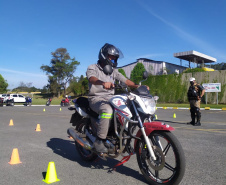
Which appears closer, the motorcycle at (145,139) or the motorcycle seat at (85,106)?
the motorcycle at (145,139)

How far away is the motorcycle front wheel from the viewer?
3.08 meters

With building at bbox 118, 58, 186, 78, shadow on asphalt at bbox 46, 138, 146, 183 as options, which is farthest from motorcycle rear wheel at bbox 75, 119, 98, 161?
building at bbox 118, 58, 186, 78

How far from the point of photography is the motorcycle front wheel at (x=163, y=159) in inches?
121

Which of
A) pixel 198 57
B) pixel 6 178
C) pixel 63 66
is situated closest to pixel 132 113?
pixel 6 178

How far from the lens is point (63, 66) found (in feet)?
272

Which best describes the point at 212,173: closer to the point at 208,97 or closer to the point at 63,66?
the point at 208,97

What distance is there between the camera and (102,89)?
13.9 ft

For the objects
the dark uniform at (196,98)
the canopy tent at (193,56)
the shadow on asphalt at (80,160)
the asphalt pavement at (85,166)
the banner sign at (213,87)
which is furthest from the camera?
the canopy tent at (193,56)

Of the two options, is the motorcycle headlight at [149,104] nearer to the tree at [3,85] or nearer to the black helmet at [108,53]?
the black helmet at [108,53]

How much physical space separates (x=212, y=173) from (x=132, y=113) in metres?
1.66

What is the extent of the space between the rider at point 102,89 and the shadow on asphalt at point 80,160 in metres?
0.60

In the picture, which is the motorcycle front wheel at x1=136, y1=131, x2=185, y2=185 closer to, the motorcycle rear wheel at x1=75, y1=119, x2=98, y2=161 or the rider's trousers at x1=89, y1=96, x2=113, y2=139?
the rider's trousers at x1=89, y1=96, x2=113, y2=139

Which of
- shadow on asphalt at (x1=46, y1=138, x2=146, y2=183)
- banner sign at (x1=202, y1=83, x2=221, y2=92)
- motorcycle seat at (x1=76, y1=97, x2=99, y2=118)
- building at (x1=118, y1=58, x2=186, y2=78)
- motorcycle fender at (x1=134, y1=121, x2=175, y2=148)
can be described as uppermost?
building at (x1=118, y1=58, x2=186, y2=78)

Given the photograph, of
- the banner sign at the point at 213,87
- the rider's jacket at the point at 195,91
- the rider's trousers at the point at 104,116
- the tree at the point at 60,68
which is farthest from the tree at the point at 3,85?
the rider's trousers at the point at 104,116
